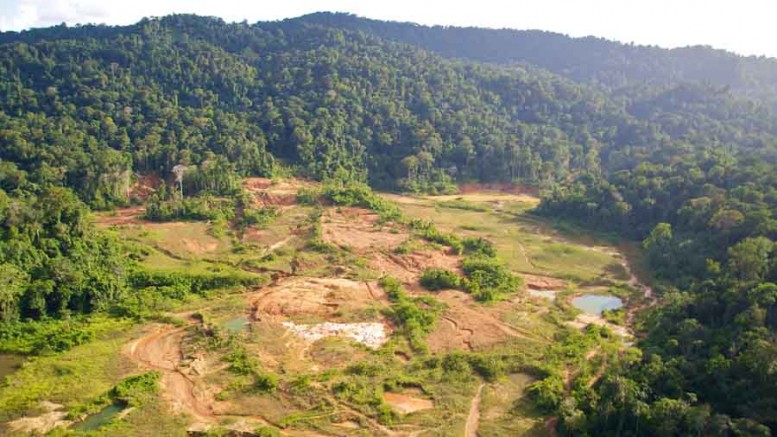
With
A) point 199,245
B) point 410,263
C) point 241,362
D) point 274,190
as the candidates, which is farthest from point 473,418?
point 274,190

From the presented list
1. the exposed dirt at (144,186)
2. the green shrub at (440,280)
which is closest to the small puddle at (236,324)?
the green shrub at (440,280)

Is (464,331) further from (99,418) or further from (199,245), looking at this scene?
(199,245)

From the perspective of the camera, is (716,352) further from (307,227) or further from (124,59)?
(124,59)

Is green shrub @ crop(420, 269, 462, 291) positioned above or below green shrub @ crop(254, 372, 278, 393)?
above

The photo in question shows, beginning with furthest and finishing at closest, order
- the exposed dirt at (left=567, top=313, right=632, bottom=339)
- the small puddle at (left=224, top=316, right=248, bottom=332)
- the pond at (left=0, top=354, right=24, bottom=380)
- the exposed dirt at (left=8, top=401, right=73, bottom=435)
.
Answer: the exposed dirt at (left=567, top=313, right=632, bottom=339) < the small puddle at (left=224, top=316, right=248, bottom=332) < the pond at (left=0, top=354, right=24, bottom=380) < the exposed dirt at (left=8, top=401, right=73, bottom=435)

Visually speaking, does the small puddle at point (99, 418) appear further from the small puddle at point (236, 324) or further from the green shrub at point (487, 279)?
the green shrub at point (487, 279)

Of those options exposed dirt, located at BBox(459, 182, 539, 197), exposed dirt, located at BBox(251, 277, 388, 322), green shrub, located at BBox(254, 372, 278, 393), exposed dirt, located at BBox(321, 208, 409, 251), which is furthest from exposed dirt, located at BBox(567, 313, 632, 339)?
exposed dirt, located at BBox(459, 182, 539, 197)

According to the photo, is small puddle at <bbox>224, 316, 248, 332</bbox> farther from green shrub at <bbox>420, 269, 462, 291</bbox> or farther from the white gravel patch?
green shrub at <bbox>420, 269, 462, 291</bbox>
